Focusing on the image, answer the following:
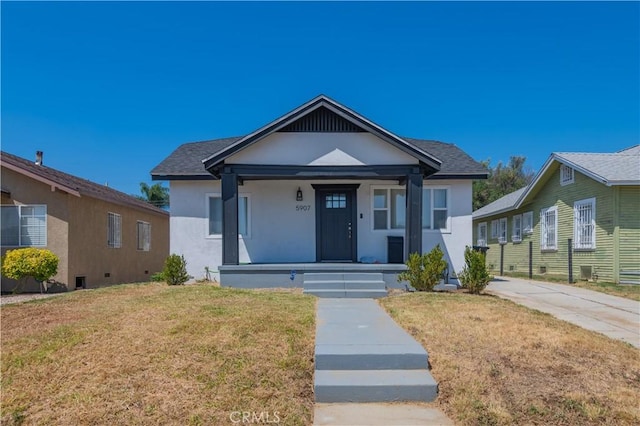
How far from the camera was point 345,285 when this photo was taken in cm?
960

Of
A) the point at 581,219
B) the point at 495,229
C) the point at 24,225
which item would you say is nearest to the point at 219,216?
the point at 24,225

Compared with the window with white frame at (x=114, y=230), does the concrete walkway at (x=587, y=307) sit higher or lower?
lower

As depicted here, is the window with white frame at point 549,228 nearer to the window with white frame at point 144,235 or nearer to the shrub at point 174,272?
the shrub at point 174,272

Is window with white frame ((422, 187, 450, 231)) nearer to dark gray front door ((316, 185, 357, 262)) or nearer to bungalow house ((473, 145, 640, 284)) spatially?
dark gray front door ((316, 185, 357, 262))

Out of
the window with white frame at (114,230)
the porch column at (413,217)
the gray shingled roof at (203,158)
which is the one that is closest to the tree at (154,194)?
the window with white frame at (114,230)

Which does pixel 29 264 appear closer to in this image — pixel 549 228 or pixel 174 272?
pixel 174 272

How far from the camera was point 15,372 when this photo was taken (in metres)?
4.55

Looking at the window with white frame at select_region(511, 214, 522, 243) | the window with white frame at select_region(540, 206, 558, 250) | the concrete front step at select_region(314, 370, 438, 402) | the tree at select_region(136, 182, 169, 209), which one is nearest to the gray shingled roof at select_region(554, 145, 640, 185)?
the window with white frame at select_region(540, 206, 558, 250)

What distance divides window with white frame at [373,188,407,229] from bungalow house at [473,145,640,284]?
245 inches

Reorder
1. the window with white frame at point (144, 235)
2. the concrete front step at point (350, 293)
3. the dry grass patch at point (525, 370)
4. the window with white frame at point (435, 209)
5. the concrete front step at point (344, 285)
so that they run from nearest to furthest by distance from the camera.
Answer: the dry grass patch at point (525, 370), the concrete front step at point (350, 293), the concrete front step at point (344, 285), the window with white frame at point (435, 209), the window with white frame at point (144, 235)

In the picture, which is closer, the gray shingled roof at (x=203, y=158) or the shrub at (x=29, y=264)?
the shrub at (x=29, y=264)

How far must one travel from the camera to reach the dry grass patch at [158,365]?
3.91 meters

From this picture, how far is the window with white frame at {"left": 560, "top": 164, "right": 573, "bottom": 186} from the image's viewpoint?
1613 cm

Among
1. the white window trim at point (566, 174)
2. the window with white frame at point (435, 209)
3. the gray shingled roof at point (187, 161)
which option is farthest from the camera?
the white window trim at point (566, 174)
